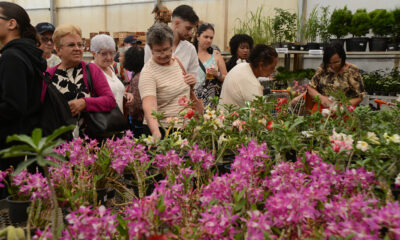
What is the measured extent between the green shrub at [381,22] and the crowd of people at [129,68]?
172 cm

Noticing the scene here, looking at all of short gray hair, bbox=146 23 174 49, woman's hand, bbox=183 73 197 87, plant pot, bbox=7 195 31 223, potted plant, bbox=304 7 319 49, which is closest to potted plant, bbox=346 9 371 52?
potted plant, bbox=304 7 319 49

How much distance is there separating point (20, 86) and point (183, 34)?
133 cm

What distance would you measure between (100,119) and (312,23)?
14.8 ft

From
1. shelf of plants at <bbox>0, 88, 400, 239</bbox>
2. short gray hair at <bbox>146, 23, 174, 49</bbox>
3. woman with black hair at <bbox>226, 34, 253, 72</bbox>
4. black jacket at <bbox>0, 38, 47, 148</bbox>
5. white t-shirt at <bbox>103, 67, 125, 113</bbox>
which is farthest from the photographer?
woman with black hair at <bbox>226, 34, 253, 72</bbox>

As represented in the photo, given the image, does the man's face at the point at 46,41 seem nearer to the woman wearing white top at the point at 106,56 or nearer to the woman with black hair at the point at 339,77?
the woman wearing white top at the point at 106,56

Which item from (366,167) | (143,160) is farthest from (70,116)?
(366,167)

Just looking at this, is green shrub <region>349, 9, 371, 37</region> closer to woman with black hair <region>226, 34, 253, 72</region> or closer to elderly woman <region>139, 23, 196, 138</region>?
woman with black hair <region>226, 34, 253, 72</region>

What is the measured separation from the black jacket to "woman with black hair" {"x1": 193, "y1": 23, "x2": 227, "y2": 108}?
170 cm

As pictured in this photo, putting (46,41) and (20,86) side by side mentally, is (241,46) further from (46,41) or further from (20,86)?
(20,86)

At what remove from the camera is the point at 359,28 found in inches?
183

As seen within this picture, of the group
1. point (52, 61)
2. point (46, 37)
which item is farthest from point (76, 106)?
point (52, 61)

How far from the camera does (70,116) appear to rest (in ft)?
6.22

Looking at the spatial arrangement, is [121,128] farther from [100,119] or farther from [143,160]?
[143,160]

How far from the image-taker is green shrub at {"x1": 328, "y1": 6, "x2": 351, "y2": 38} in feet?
15.6
